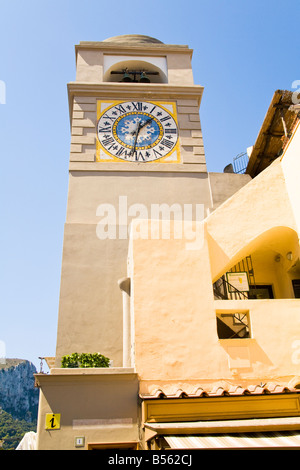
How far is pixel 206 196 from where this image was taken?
49.4 ft

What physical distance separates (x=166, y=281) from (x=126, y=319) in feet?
7.08

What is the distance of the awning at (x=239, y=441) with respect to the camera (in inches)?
245

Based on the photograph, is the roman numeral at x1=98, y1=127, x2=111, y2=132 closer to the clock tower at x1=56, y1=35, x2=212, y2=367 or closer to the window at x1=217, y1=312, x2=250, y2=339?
the clock tower at x1=56, y1=35, x2=212, y2=367

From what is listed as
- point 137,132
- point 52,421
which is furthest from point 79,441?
point 137,132

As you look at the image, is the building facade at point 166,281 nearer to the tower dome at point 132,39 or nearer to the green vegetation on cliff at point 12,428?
the tower dome at point 132,39

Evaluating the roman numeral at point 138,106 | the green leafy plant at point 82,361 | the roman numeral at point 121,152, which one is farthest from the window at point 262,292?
the roman numeral at point 138,106

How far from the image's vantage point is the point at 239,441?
6.57m

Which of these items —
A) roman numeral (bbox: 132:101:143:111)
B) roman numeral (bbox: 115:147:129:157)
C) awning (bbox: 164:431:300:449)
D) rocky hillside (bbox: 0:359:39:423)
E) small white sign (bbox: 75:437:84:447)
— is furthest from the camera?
rocky hillside (bbox: 0:359:39:423)

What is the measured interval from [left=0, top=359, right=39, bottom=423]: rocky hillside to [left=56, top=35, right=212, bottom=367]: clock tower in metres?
47.9

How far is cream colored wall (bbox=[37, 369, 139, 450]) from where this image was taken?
26.1 feet

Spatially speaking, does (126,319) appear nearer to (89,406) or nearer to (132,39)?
(89,406)

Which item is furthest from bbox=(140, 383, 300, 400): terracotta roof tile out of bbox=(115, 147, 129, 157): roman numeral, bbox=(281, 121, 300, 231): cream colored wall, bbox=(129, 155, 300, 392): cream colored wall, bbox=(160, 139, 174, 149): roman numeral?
bbox=(160, 139, 174, 149): roman numeral
